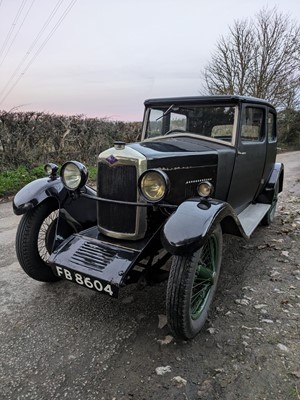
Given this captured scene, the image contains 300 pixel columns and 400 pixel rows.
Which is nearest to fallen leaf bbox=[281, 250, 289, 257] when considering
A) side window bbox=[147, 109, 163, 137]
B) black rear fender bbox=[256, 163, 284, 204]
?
black rear fender bbox=[256, 163, 284, 204]

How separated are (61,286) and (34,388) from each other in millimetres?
1187

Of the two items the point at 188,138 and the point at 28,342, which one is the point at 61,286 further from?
the point at 188,138

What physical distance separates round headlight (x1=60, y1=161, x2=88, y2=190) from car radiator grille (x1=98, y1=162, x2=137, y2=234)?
0.56 ft

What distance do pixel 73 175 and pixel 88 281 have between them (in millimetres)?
994

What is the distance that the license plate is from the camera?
2.25m

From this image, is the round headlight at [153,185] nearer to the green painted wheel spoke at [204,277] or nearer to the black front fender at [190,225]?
the black front fender at [190,225]

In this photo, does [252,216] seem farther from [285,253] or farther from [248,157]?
[248,157]

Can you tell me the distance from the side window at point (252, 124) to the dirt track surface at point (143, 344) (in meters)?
1.53

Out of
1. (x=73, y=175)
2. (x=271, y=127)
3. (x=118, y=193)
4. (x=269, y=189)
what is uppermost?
(x=271, y=127)

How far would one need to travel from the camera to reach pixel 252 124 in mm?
3801

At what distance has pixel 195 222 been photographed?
2160 mm

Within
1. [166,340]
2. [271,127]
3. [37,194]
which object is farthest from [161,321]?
[271,127]

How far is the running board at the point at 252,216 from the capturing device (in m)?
3.49

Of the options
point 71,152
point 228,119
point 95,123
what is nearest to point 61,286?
point 228,119
